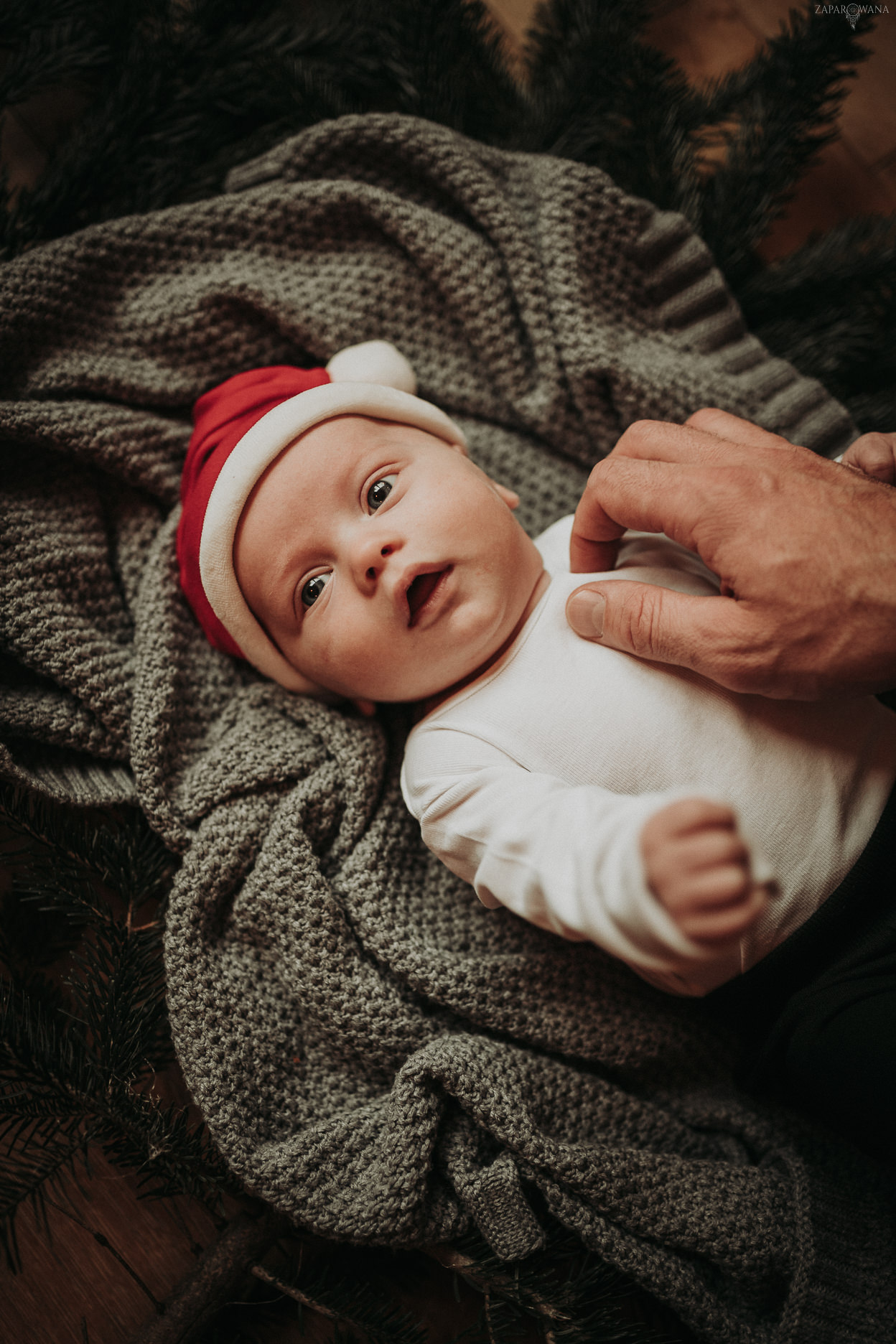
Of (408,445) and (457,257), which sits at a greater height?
(457,257)

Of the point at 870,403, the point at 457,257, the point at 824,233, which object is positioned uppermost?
the point at 824,233

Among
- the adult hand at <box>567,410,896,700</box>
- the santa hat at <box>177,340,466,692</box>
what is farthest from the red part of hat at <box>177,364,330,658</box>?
the adult hand at <box>567,410,896,700</box>

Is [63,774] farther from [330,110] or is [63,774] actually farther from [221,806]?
[330,110]

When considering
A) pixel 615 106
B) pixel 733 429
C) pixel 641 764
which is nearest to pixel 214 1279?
pixel 641 764

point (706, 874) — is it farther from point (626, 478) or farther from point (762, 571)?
point (626, 478)

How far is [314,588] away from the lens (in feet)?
3.26

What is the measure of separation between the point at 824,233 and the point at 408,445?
0.93 metres

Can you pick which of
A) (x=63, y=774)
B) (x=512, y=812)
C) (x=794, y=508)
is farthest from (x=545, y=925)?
(x=63, y=774)

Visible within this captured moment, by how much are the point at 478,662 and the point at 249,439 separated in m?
0.42

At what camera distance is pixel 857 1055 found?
86 centimetres

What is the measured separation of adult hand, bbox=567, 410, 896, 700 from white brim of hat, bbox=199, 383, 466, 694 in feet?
1.05

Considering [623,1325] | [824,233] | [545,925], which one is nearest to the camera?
[545,925]

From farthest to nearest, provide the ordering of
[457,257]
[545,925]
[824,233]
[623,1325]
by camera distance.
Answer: [824,233] → [457,257] → [623,1325] → [545,925]

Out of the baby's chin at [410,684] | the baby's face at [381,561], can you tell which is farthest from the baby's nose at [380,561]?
the baby's chin at [410,684]
